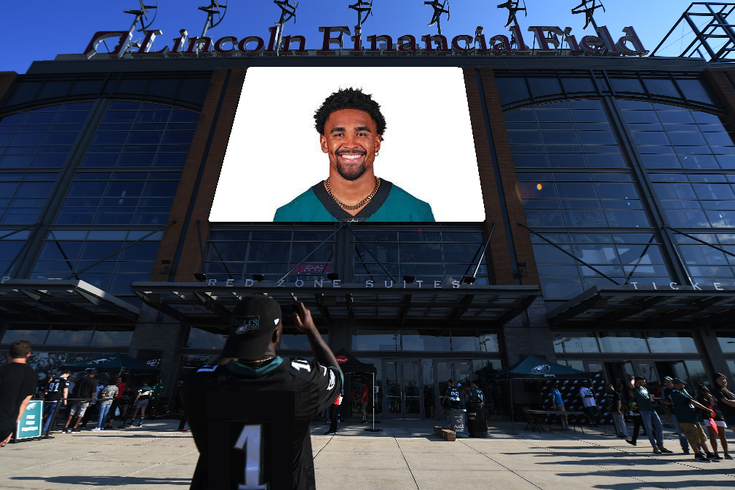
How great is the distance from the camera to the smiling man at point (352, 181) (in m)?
21.3

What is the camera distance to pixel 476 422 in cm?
1215

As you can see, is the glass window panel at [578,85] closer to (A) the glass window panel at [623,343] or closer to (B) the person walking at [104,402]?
(A) the glass window panel at [623,343]

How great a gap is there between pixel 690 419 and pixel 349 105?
22.2 meters

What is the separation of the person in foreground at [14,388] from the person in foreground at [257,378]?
150 inches

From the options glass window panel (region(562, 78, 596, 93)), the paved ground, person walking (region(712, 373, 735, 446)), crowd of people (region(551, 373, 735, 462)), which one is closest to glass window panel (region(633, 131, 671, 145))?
glass window panel (region(562, 78, 596, 93))

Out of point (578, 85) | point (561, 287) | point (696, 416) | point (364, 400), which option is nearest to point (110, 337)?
point (364, 400)

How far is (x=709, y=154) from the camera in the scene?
23.7m

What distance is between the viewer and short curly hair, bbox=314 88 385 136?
79.4 feet

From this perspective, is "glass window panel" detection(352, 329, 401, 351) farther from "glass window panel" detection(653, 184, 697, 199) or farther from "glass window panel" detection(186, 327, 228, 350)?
"glass window panel" detection(653, 184, 697, 199)

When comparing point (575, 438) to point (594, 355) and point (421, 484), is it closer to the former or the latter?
point (594, 355)

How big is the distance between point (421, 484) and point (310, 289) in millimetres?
9918

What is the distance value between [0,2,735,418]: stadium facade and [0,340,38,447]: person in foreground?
10092mm

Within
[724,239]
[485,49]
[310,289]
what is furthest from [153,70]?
[724,239]

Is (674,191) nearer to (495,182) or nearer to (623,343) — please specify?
(623,343)
